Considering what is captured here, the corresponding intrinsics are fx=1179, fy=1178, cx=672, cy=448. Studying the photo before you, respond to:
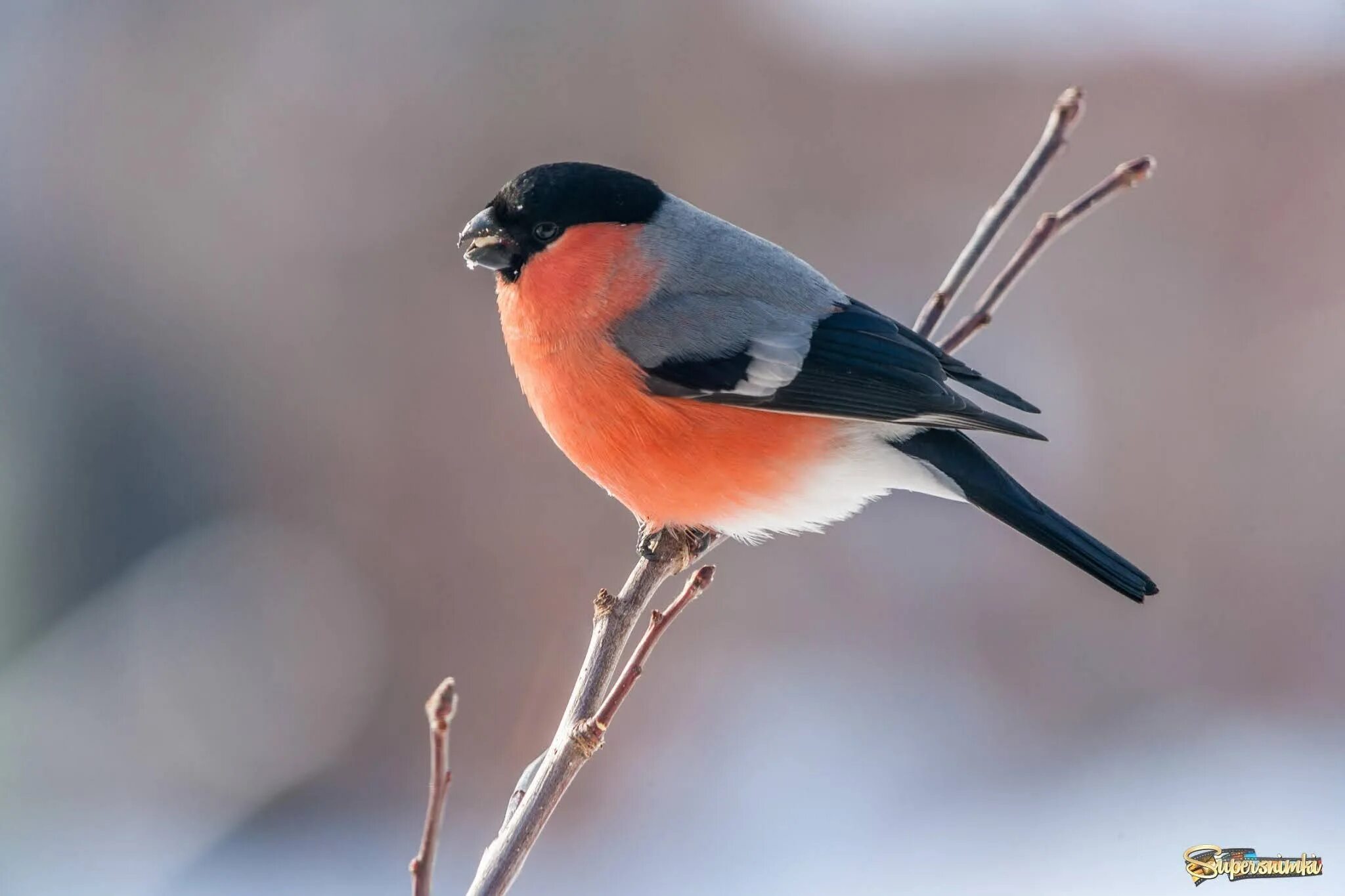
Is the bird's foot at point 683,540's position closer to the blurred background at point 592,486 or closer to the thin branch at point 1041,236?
the thin branch at point 1041,236

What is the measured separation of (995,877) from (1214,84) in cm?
297

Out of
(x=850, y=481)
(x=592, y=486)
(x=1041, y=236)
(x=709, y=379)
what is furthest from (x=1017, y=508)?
(x=592, y=486)

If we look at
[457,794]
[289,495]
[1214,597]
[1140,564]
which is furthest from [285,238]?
[1214,597]

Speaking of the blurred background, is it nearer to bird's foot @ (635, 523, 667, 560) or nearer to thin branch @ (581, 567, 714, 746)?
bird's foot @ (635, 523, 667, 560)

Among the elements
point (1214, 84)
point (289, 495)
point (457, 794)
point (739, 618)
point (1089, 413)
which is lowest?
point (457, 794)

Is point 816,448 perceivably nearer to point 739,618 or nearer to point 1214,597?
point 739,618

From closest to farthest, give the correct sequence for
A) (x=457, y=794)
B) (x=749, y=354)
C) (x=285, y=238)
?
(x=749, y=354)
(x=457, y=794)
(x=285, y=238)

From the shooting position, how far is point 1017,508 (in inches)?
79.0

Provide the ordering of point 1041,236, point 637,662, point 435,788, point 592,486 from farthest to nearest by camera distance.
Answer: point 592,486 → point 1041,236 → point 637,662 → point 435,788

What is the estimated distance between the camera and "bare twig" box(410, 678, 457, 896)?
1007 millimetres

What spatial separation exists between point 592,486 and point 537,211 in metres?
2.18

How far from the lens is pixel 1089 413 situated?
13.9 feet

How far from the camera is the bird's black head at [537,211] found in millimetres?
2123

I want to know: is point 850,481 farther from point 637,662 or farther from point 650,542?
point 637,662
